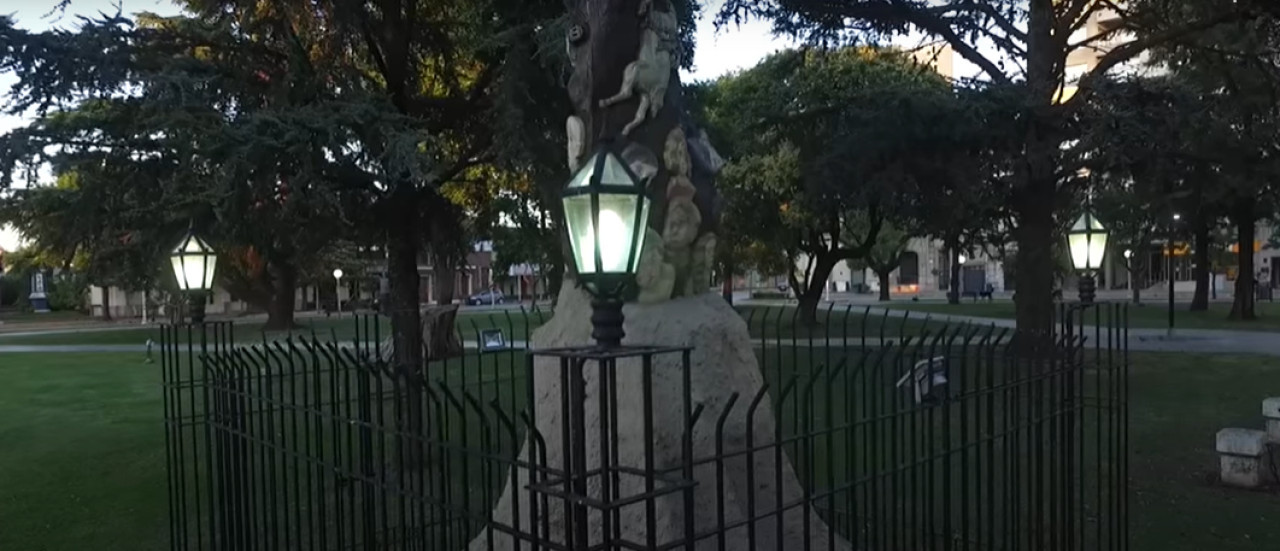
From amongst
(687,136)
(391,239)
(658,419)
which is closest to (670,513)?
(658,419)

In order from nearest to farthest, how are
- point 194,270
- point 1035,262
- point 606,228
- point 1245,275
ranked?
point 606,228 < point 194,270 < point 1035,262 < point 1245,275

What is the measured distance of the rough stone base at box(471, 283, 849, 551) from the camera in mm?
5086

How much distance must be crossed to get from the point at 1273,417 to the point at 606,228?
9.65 meters

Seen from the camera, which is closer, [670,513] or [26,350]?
[670,513]

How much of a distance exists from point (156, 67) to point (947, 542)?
353 inches

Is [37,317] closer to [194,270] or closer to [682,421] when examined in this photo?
[194,270]

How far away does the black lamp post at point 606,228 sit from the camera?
8.97 ft

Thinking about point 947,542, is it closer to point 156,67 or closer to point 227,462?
point 227,462

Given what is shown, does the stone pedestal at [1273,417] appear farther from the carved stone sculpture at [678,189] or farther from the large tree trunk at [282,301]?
the large tree trunk at [282,301]

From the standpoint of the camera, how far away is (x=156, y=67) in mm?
9531

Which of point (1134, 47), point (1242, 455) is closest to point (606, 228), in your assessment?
point (1242, 455)

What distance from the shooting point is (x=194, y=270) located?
7.32 m

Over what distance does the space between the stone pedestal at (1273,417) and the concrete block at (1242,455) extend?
585 millimetres

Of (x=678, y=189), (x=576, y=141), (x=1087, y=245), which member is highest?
(x=576, y=141)
